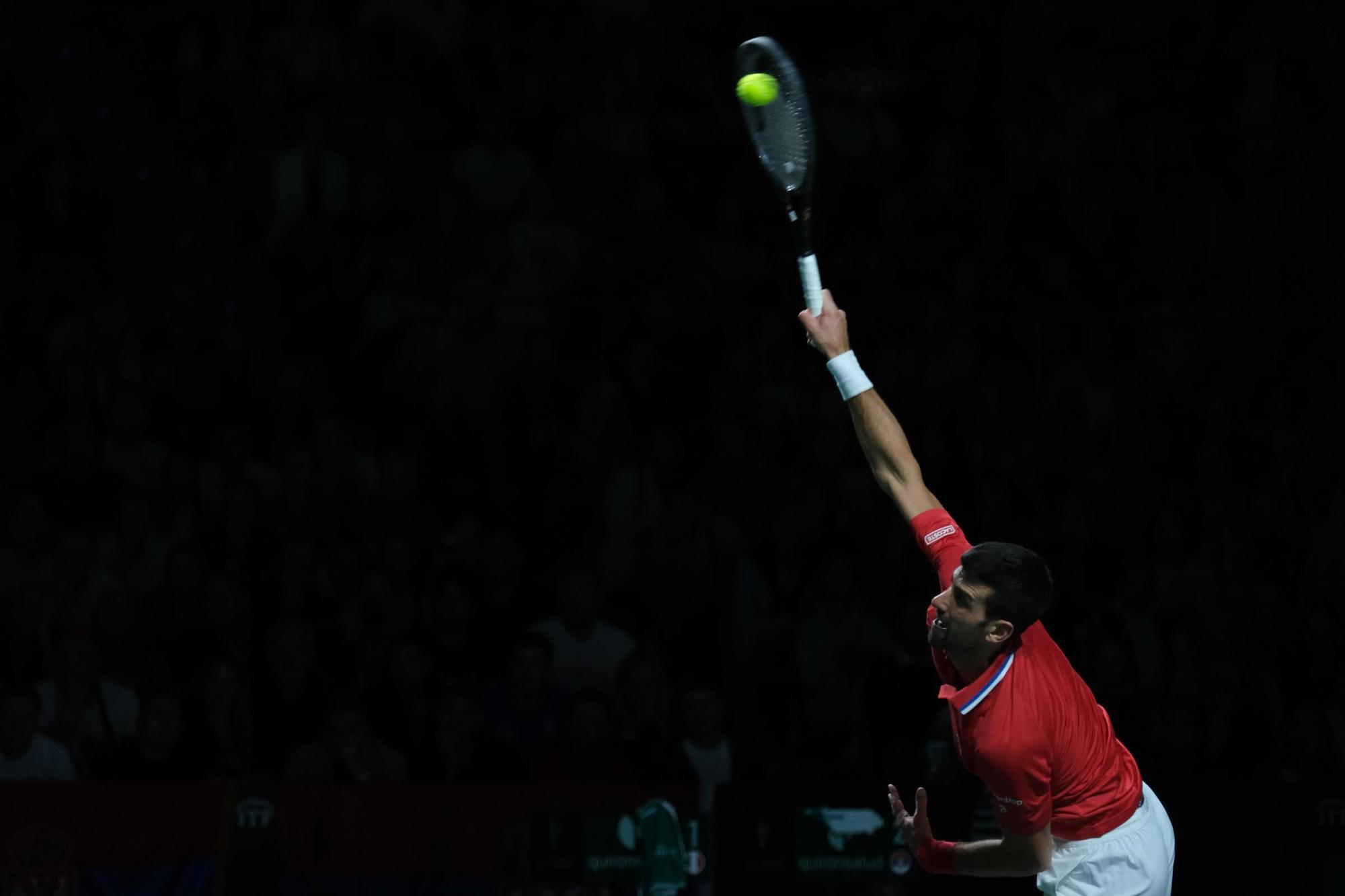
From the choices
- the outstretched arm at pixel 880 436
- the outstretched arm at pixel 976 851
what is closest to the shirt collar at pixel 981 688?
the outstretched arm at pixel 976 851

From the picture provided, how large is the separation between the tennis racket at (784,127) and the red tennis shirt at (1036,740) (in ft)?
4.45

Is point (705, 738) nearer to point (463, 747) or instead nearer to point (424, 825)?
point (463, 747)

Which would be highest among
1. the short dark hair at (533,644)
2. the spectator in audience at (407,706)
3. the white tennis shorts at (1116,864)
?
the short dark hair at (533,644)

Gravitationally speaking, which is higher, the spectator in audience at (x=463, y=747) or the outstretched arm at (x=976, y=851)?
Answer: the spectator in audience at (x=463, y=747)

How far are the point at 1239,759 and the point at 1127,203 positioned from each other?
5.20 meters

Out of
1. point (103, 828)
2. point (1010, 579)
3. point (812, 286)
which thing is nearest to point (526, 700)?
point (103, 828)

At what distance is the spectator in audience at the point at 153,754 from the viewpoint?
8.23m

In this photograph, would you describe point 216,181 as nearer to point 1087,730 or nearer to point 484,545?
point 484,545

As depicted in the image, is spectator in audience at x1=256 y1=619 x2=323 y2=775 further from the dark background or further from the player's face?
the player's face

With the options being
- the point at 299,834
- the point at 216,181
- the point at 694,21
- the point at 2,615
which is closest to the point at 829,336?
the point at 299,834

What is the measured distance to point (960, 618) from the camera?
5.11 m

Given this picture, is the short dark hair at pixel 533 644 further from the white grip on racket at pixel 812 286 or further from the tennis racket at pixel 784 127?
the white grip on racket at pixel 812 286

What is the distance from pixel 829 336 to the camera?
5594 mm

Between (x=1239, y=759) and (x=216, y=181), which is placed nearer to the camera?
(x=1239, y=759)
